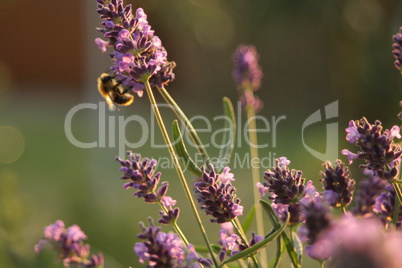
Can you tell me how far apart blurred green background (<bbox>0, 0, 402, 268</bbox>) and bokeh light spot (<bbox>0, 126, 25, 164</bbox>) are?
42 mm

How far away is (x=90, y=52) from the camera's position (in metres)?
8.00

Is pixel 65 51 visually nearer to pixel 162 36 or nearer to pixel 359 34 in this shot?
pixel 162 36

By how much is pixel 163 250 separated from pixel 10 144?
10.1 metres

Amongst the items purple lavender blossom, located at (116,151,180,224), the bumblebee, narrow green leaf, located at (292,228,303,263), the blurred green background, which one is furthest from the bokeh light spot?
narrow green leaf, located at (292,228,303,263)

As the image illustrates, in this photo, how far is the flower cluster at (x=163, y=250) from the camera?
2.98 ft

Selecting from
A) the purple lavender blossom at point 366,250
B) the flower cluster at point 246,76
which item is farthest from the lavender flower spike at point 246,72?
the purple lavender blossom at point 366,250

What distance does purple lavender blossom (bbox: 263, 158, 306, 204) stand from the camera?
0.96m

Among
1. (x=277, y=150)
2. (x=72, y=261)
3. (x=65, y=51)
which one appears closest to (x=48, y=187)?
(x=277, y=150)

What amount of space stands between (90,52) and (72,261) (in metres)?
7.13

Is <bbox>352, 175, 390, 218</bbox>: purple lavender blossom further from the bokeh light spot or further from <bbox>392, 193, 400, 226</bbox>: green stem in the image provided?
the bokeh light spot

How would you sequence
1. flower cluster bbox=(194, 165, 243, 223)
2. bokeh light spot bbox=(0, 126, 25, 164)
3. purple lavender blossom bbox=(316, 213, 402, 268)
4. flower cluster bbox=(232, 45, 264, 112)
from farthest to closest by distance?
bokeh light spot bbox=(0, 126, 25, 164), flower cluster bbox=(232, 45, 264, 112), flower cluster bbox=(194, 165, 243, 223), purple lavender blossom bbox=(316, 213, 402, 268)

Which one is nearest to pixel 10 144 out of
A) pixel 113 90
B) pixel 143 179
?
pixel 113 90

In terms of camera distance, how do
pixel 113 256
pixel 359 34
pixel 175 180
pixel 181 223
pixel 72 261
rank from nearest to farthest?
pixel 72 261, pixel 113 256, pixel 181 223, pixel 359 34, pixel 175 180

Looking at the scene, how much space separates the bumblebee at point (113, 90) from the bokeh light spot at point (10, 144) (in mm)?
7063
